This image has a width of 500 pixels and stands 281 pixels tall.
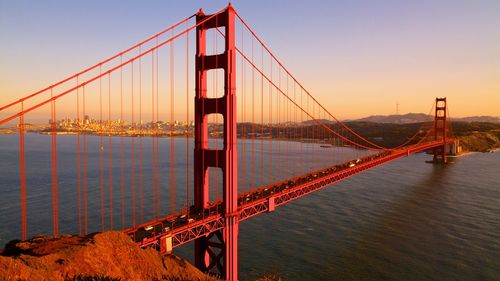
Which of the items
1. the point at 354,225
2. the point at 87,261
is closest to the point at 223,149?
the point at 87,261

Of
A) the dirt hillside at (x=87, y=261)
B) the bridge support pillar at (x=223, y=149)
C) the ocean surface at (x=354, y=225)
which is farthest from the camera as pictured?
the ocean surface at (x=354, y=225)

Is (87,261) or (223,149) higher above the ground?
(223,149)

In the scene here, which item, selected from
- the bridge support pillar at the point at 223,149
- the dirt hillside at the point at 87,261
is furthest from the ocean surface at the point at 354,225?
the dirt hillside at the point at 87,261

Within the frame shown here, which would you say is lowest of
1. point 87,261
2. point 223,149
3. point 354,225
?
point 354,225

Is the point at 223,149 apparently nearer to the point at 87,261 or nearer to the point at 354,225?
the point at 87,261

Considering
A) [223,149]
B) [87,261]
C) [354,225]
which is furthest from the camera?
[354,225]

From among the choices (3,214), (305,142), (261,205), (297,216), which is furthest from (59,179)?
(305,142)

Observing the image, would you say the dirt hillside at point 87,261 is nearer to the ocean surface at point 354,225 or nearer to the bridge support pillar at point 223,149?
the bridge support pillar at point 223,149

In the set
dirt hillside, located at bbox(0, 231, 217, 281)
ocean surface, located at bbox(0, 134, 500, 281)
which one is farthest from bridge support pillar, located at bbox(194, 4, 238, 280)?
dirt hillside, located at bbox(0, 231, 217, 281)
